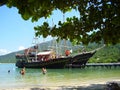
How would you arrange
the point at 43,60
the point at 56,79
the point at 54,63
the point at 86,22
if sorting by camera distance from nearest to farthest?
the point at 86,22 < the point at 56,79 < the point at 54,63 < the point at 43,60

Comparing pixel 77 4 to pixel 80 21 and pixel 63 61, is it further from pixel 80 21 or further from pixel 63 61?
pixel 63 61

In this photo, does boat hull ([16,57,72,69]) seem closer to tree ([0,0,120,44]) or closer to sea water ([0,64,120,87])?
sea water ([0,64,120,87])

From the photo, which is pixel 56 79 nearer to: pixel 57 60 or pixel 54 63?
pixel 57 60

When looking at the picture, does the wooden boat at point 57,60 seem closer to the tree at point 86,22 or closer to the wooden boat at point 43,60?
the wooden boat at point 43,60

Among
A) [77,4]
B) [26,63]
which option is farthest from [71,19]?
[26,63]

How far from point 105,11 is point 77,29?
5.62 ft

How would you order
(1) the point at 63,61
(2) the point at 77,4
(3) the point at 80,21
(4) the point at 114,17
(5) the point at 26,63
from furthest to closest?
(5) the point at 26,63, (1) the point at 63,61, (3) the point at 80,21, (2) the point at 77,4, (4) the point at 114,17

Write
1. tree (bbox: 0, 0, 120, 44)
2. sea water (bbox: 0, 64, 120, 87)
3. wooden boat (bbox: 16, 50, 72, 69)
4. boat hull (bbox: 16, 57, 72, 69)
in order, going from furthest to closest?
1. wooden boat (bbox: 16, 50, 72, 69)
2. boat hull (bbox: 16, 57, 72, 69)
3. sea water (bbox: 0, 64, 120, 87)
4. tree (bbox: 0, 0, 120, 44)

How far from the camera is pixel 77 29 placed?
9.18m

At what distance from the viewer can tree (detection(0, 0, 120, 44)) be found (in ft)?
23.0

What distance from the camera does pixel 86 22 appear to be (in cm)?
878

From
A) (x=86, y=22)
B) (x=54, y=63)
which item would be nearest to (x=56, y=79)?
(x=86, y=22)

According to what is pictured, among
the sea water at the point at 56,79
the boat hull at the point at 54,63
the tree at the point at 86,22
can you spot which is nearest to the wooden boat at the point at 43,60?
the boat hull at the point at 54,63

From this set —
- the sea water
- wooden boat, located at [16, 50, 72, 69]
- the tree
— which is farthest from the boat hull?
the tree
